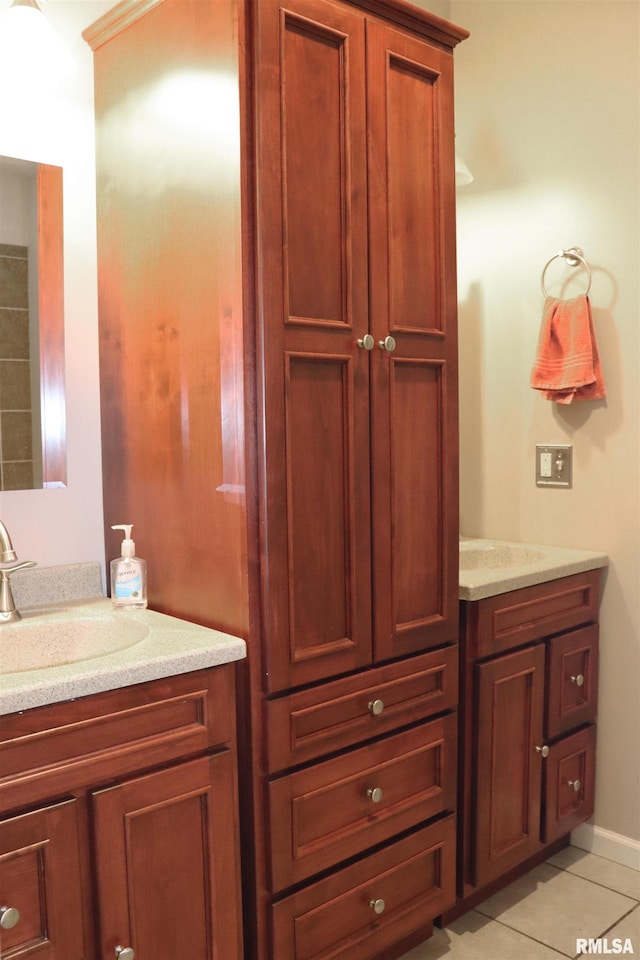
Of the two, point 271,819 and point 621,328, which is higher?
point 621,328

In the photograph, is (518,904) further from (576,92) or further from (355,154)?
(576,92)

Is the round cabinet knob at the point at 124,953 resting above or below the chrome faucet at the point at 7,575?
below

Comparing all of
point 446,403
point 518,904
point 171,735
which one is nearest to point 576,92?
point 446,403

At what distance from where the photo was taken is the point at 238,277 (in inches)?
58.4

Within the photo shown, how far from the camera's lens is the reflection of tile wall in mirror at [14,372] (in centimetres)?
174

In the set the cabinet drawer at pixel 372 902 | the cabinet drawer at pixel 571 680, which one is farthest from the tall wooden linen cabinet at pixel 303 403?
the cabinet drawer at pixel 571 680

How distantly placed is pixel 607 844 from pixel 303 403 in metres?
1.73

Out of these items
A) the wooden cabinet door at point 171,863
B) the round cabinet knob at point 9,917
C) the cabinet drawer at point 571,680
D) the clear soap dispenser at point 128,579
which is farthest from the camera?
the cabinet drawer at point 571,680

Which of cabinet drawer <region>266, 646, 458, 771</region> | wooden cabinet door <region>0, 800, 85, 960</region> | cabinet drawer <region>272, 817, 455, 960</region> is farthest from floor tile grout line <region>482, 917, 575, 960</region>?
wooden cabinet door <region>0, 800, 85, 960</region>

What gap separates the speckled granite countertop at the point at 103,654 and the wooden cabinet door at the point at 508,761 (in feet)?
2.72

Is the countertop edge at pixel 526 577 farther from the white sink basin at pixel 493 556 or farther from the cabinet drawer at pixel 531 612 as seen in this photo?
the white sink basin at pixel 493 556

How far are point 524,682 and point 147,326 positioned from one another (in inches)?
52.2

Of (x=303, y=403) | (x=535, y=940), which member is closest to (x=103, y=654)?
(x=303, y=403)

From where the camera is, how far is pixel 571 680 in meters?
2.32
